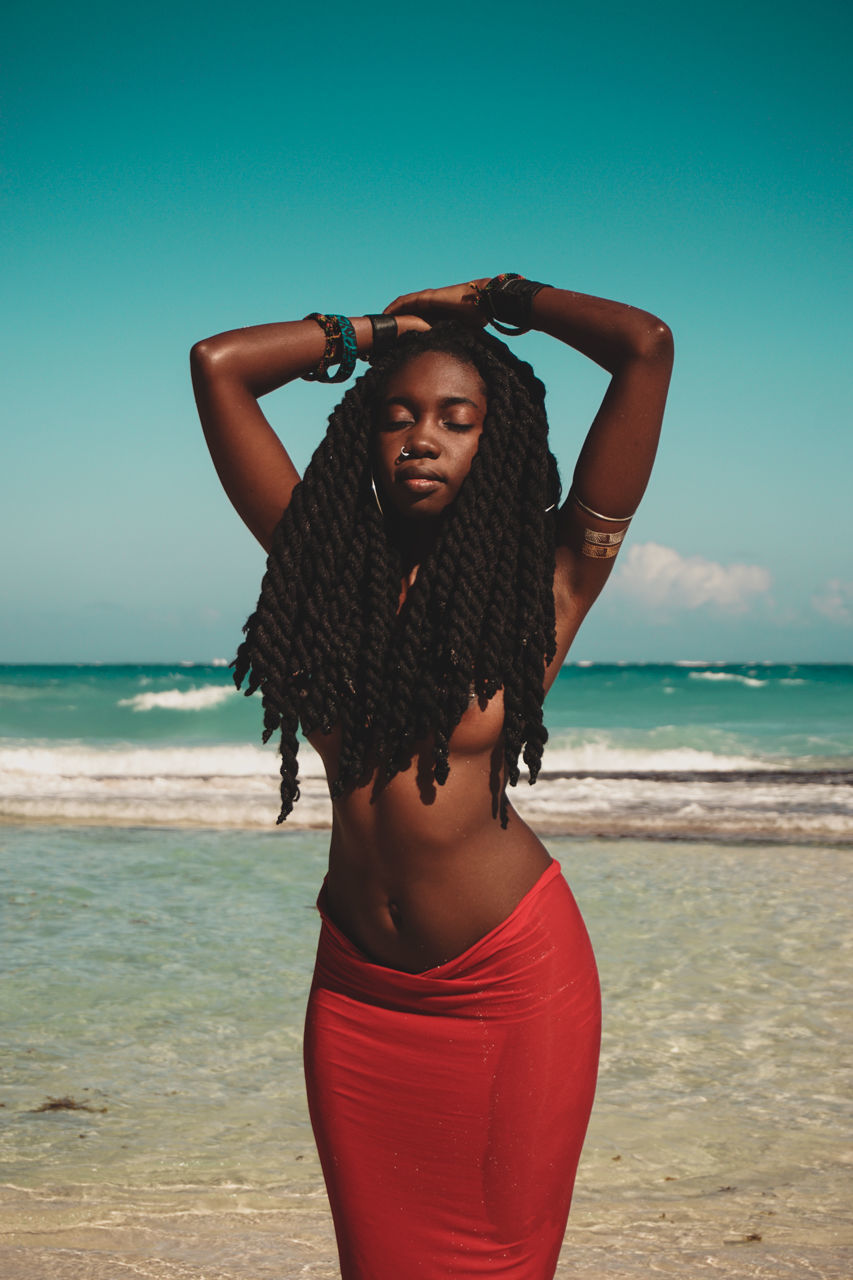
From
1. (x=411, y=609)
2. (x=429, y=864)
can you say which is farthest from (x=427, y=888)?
(x=411, y=609)

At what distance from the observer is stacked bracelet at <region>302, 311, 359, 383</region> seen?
7.68 ft

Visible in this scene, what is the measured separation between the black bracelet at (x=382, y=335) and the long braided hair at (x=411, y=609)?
115 millimetres

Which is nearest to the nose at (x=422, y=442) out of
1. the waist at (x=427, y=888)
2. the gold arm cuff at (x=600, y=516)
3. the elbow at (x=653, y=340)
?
the gold arm cuff at (x=600, y=516)

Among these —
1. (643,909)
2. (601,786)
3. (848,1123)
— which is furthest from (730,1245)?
(601,786)

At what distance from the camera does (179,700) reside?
37562 mm

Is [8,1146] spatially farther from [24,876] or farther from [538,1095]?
[24,876]

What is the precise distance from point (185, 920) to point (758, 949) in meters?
3.67

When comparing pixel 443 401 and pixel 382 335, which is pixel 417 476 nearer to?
pixel 443 401

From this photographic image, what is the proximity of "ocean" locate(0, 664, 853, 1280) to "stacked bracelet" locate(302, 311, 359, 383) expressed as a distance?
2512 millimetres

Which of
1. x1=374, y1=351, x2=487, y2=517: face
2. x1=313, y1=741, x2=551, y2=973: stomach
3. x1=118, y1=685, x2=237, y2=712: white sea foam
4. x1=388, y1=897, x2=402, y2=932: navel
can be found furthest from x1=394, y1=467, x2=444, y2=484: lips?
x1=118, y1=685, x2=237, y2=712: white sea foam

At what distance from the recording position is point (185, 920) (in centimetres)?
713

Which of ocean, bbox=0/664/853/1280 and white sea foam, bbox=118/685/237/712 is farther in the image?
white sea foam, bbox=118/685/237/712

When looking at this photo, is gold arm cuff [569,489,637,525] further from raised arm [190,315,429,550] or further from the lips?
raised arm [190,315,429,550]

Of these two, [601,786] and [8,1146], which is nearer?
[8,1146]
